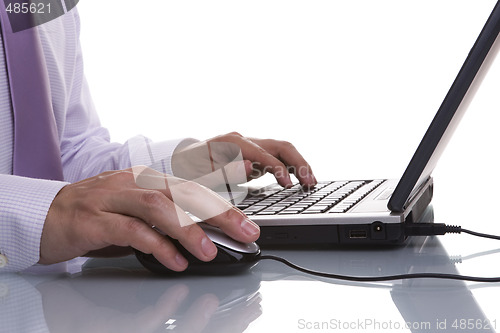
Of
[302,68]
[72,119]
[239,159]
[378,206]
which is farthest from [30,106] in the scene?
[302,68]

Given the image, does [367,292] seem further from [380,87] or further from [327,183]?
[380,87]

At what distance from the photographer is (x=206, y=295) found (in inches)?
22.8

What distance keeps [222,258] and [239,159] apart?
22.5 inches

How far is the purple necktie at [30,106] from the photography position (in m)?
1.14

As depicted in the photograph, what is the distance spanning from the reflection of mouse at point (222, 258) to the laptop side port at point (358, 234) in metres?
0.14

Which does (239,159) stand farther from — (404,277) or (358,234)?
(404,277)

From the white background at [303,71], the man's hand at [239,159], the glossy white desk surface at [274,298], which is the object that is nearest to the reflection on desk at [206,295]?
the glossy white desk surface at [274,298]

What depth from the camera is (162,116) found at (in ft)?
8.81

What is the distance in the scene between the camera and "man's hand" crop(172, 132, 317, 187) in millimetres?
1156

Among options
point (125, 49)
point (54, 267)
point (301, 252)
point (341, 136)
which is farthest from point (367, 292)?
point (341, 136)

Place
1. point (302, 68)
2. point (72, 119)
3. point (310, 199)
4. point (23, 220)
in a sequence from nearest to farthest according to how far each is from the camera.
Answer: point (23, 220) < point (310, 199) < point (72, 119) < point (302, 68)

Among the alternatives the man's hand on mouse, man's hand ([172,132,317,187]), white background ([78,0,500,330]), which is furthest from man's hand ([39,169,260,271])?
white background ([78,0,500,330])

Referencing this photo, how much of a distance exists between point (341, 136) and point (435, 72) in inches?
18.4

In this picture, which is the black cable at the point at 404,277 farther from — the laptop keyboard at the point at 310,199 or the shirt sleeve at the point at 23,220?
the shirt sleeve at the point at 23,220
